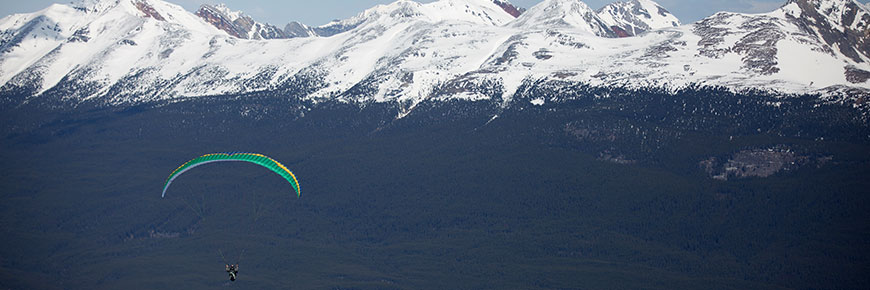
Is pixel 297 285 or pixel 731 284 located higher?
pixel 297 285

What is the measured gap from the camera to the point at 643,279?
186 metres

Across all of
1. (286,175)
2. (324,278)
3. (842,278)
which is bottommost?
(842,278)

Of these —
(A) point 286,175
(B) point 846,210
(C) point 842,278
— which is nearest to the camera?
(A) point 286,175

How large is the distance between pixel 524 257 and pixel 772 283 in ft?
149

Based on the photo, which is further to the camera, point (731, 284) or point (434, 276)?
point (434, 276)

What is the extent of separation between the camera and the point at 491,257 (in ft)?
655

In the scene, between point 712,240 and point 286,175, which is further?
point 712,240

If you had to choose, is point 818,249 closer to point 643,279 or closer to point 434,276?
point 643,279

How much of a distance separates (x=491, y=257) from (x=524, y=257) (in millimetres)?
6455

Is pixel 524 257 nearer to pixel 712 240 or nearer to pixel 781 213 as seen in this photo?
pixel 712 240

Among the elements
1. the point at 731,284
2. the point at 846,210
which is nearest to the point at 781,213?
the point at 846,210

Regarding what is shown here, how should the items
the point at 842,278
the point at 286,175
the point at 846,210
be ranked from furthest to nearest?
the point at 846,210, the point at 842,278, the point at 286,175

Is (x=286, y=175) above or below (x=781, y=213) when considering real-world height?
above

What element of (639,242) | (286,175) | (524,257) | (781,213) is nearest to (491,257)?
(524,257)
